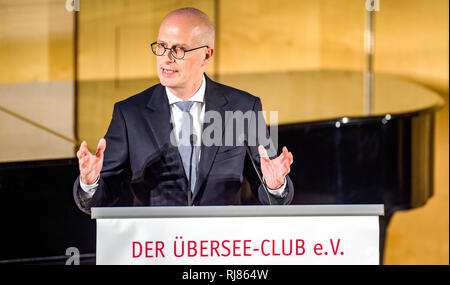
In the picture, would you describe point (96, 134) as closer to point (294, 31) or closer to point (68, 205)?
point (68, 205)

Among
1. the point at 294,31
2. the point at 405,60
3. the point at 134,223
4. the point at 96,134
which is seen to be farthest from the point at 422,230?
→ the point at 134,223

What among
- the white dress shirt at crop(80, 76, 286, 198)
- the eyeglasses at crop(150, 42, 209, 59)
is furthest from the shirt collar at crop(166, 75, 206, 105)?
the eyeglasses at crop(150, 42, 209, 59)

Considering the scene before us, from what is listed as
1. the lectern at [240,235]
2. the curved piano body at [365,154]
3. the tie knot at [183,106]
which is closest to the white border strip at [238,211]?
the lectern at [240,235]

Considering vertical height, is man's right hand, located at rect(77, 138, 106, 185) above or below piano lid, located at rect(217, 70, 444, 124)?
below

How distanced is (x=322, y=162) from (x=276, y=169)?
42.9 inches

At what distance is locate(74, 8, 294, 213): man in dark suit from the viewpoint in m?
2.37

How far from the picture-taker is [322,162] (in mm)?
3400

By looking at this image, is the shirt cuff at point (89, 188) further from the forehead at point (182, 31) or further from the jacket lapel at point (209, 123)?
the forehead at point (182, 31)

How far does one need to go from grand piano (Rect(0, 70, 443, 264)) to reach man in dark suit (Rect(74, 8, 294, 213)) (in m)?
0.27

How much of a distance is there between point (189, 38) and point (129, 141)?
35cm

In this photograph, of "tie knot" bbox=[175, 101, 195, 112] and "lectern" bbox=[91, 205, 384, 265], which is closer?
"lectern" bbox=[91, 205, 384, 265]

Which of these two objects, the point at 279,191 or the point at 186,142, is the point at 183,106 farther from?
the point at 279,191

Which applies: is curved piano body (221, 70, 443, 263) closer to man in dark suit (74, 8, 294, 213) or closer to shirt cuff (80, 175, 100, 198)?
man in dark suit (74, 8, 294, 213)

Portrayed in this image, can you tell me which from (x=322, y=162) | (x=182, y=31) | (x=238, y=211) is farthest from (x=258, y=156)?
(x=322, y=162)
